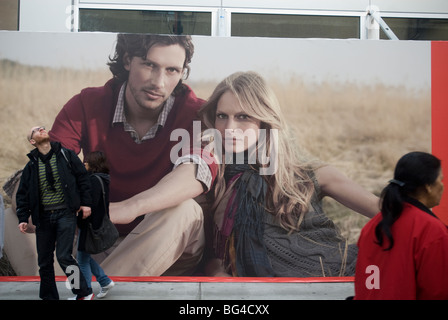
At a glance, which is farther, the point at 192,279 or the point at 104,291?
the point at 192,279

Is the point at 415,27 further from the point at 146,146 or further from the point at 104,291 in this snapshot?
the point at 104,291

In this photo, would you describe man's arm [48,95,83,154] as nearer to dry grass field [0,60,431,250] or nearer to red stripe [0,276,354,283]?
dry grass field [0,60,431,250]

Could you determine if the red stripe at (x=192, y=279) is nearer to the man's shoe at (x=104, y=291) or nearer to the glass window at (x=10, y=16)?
the man's shoe at (x=104, y=291)

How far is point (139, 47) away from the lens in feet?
19.4

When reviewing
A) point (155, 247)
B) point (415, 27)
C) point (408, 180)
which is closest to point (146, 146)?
point (155, 247)

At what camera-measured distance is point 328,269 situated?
5922 millimetres

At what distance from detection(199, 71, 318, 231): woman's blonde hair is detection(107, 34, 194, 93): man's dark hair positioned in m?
0.53

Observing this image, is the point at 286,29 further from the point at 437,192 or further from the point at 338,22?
the point at 437,192

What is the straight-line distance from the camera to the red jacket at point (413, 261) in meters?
2.31

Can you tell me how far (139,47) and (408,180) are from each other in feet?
13.5

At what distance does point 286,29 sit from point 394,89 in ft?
6.03

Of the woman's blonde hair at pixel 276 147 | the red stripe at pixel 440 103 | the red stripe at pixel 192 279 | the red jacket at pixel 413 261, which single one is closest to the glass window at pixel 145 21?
the woman's blonde hair at pixel 276 147
